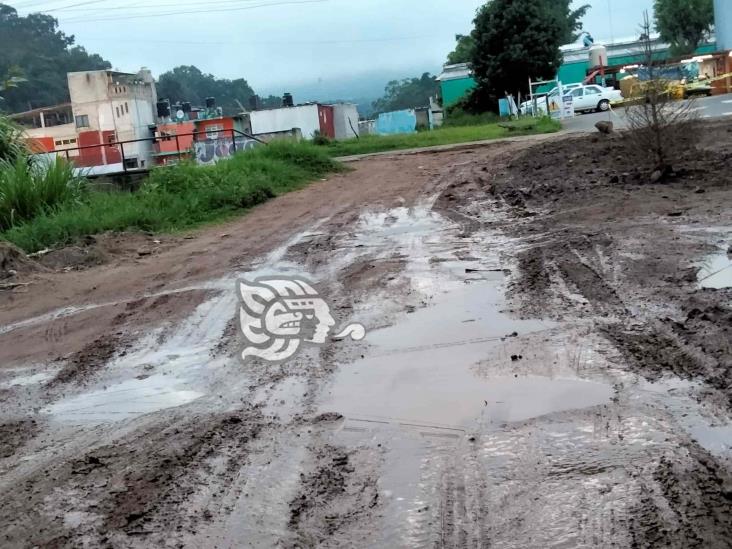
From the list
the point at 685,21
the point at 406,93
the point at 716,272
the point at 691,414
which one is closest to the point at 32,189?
the point at 716,272

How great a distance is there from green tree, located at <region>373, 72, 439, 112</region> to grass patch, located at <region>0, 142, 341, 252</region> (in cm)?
8850

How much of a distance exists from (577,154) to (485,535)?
13.6m

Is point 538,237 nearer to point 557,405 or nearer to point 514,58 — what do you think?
point 557,405

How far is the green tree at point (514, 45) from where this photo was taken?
40.3 meters

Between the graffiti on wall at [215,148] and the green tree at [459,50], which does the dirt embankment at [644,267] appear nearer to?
the graffiti on wall at [215,148]

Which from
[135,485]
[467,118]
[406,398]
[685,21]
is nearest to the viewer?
[135,485]

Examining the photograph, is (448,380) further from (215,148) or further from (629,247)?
(215,148)

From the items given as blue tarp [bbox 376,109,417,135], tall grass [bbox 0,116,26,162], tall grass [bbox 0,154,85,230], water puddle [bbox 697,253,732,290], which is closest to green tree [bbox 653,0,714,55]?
blue tarp [bbox 376,109,417,135]

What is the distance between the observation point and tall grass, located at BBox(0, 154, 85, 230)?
14398 millimetres

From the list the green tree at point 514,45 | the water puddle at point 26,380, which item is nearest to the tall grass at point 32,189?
the water puddle at point 26,380

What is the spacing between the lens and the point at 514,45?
132 feet

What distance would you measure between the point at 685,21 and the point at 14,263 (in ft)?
200

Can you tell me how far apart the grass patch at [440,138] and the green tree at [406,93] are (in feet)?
250

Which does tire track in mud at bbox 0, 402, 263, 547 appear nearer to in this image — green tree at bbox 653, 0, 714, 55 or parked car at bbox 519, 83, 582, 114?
parked car at bbox 519, 83, 582, 114
